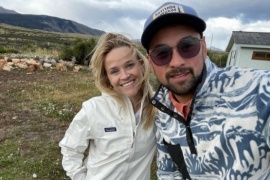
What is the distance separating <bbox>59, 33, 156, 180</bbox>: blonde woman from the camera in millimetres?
2273

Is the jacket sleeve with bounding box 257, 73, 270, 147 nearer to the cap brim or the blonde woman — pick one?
the cap brim

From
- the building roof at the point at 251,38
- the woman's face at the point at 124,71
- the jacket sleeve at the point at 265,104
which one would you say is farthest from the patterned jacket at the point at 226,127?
the building roof at the point at 251,38

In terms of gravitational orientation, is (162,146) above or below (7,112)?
above

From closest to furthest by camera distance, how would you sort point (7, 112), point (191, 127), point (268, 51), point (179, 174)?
point (191, 127) → point (179, 174) → point (7, 112) → point (268, 51)

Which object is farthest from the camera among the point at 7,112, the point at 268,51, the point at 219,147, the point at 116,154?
the point at 268,51

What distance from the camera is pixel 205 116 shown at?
1512mm

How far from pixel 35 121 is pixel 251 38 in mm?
23457

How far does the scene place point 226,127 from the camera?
140cm

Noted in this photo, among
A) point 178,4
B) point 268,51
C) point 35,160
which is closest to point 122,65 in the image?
point 178,4

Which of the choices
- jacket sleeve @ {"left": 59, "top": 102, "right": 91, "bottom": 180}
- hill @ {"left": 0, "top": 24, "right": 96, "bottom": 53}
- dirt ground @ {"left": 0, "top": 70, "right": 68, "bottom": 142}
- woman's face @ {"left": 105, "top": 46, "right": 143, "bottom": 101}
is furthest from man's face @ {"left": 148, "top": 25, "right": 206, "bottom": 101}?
hill @ {"left": 0, "top": 24, "right": 96, "bottom": 53}

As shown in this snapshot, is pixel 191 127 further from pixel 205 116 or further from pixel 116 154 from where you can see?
pixel 116 154

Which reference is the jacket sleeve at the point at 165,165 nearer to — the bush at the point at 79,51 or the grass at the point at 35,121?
the grass at the point at 35,121

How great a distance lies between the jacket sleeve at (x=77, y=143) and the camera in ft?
7.49

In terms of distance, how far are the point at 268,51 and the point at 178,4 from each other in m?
25.3
